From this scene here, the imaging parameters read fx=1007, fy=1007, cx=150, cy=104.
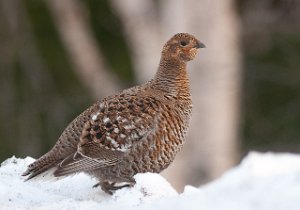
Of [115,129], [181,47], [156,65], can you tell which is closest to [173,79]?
[181,47]

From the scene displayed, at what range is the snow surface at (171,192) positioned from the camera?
3.77m

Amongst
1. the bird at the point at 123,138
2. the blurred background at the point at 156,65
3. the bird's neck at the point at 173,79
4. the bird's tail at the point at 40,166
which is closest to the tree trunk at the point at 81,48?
the blurred background at the point at 156,65

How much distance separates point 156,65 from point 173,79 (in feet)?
27.5

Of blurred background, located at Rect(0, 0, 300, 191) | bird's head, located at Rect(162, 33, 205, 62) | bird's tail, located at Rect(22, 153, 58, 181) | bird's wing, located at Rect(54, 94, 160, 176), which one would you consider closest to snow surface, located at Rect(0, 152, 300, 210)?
bird's tail, located at Rect(22, 153, 58, 181)

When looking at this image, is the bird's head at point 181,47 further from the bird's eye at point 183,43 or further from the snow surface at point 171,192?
the snow surface at point 171,192

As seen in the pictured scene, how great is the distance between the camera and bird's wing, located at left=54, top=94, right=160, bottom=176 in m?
5.86

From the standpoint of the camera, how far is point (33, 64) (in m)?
16.6

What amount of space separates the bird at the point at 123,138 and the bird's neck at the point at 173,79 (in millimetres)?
91

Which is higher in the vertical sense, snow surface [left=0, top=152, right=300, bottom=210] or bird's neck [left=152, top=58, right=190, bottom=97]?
bird's neck [left=152, top=58, right=190, bottom=97]

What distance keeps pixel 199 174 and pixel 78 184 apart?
28.8ft

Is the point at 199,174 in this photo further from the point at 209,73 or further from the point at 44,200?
the point at 44,200

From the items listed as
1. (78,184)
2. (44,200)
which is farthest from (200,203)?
(78,184)

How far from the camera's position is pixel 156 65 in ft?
48.0

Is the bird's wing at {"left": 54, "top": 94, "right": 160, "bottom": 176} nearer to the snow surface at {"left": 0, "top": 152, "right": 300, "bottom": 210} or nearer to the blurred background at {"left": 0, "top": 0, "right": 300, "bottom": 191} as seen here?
the snow surface at {"left": 0, "top": 152, "right": 300, "bottom": 210}
